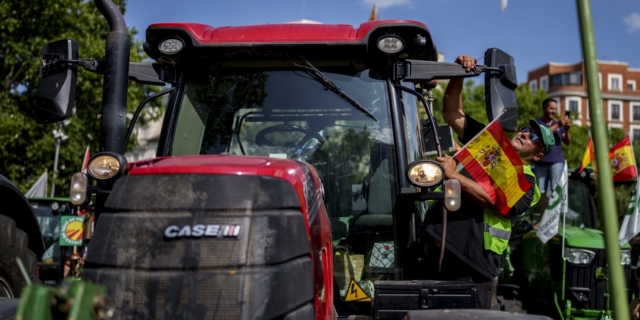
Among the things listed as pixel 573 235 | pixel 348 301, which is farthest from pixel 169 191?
pixel 573 235

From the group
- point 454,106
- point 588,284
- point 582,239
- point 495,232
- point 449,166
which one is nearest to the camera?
point 449,166

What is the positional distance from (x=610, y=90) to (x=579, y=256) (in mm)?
79397

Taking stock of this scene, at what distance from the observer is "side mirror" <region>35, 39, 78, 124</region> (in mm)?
4461

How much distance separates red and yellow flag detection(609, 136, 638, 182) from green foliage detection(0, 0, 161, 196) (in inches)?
580

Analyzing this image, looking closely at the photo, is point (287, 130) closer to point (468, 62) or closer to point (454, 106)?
point (468, 62)

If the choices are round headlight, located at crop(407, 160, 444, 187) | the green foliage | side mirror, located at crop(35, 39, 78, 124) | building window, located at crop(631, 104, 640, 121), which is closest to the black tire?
side mirror, located at crop(35, 39, 78, 124)

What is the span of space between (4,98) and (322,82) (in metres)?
20.7

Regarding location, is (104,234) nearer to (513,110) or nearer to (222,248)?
(222,248)

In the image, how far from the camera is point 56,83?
4504mm

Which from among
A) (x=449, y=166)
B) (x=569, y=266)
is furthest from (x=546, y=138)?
(x=569, y=266)

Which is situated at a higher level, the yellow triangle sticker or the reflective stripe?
the reflective stripe

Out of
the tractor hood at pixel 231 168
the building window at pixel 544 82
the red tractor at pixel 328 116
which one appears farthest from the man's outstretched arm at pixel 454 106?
the building window at pixel 544 82

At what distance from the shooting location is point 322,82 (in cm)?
468

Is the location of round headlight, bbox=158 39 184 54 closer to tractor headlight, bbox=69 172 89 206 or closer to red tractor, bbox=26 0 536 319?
red tractor, bbox=26 0 536 319
